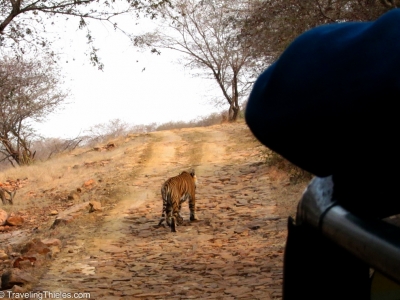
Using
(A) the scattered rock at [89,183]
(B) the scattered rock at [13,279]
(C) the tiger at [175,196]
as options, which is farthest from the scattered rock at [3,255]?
(A) the scattered rock at [89,183]

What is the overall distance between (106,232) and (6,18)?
3405mm

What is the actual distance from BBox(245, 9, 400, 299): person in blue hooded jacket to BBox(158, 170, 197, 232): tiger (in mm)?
7987

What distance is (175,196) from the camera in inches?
382

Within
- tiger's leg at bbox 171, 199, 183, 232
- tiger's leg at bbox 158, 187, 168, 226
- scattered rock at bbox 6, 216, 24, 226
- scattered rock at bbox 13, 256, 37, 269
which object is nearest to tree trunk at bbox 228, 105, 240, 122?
scattered rock at bbox 6, 216, 24, 226

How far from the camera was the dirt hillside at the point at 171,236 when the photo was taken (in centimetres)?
680

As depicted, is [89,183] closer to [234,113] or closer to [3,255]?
[3,255]

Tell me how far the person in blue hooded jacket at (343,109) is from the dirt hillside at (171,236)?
15.9ft

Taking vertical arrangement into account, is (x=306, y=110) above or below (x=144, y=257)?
above

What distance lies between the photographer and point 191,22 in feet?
99.5

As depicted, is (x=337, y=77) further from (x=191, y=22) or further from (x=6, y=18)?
(x=191, y=22)

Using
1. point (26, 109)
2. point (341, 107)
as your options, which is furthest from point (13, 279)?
point (26, 109)

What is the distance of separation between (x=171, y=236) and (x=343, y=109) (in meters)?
7.99

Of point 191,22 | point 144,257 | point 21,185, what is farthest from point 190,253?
point 191,22

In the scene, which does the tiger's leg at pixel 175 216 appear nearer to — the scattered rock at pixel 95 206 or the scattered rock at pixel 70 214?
the scattered rock at pixel 70 214
